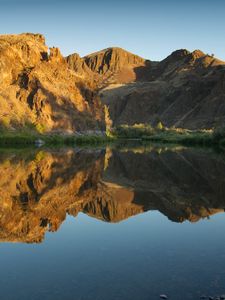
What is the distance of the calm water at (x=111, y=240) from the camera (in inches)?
365

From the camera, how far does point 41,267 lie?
1070cm

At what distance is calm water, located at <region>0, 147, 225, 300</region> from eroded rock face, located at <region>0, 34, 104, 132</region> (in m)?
83.6

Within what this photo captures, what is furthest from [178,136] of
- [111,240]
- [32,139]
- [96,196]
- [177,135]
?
[111,240]

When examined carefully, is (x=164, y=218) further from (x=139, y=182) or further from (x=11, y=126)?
(x=11, y=126)

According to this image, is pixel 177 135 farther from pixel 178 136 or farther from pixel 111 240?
pixel 111 240

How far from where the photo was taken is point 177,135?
133 metres

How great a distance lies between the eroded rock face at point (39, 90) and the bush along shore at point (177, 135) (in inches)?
689

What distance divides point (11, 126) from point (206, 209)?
290 ft

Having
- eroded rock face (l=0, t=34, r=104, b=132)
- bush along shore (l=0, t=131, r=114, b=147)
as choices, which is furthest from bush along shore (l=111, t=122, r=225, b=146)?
bush along shore (l=0, t=131, r=114, b=147)

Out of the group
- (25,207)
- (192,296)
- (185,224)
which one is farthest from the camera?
(25,207)

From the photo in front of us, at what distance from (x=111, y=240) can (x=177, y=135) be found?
397 feet

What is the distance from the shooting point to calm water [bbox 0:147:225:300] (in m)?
9.27

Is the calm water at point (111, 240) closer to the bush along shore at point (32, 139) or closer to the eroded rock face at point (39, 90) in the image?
the bush along shore at point (32, 139)

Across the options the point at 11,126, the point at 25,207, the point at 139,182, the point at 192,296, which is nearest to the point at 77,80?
the point at 11,126
